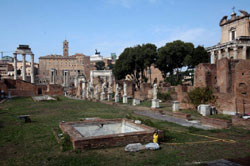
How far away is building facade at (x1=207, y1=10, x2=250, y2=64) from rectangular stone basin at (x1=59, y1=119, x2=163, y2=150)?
99.9 ft

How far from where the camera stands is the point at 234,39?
3744cm

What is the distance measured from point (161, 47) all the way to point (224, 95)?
2538 cm

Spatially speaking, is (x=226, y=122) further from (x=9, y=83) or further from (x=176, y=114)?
(x=9, y=83)

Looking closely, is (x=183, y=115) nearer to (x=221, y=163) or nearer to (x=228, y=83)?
(x=228, y=83)

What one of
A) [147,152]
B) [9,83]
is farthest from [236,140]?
[9,83]

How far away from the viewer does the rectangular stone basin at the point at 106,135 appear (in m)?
6.86

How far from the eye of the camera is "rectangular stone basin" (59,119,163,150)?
6855 millimetres

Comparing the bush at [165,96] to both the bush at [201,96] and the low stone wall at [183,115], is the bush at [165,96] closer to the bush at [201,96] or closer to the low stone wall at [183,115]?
the bush at [201,96]

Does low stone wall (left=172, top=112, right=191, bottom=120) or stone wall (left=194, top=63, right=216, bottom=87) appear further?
stone wall (left=194, top=63, right=216, bottom=87)

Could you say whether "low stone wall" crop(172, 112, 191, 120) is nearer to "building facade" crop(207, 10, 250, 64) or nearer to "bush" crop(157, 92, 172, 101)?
"bush" crop(157, 92, 172, 101)

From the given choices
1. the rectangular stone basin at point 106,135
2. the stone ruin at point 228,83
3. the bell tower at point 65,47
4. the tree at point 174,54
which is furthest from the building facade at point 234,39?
the bell tower at point 65,47

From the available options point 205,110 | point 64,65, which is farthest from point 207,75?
point 64,65

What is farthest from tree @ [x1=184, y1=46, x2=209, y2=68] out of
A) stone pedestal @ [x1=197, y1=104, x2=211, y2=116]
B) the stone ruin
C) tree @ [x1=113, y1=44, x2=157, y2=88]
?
stone pedestal @ [x1=197, y1=104, x2=211, y2=116]

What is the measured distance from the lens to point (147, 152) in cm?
665
